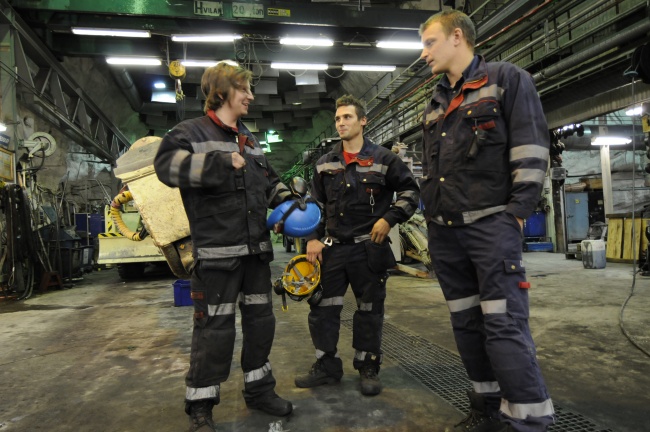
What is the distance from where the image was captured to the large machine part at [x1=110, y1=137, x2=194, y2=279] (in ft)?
8.66

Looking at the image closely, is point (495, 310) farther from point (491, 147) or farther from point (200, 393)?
point (200, 393)

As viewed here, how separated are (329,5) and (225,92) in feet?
26.3

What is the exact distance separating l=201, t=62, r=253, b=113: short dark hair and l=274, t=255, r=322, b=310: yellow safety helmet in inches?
39.9

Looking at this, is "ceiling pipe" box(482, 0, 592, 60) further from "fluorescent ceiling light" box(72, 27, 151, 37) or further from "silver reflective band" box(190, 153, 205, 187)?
"fluorescent ceiling light" box(72, 27, 151, 37)

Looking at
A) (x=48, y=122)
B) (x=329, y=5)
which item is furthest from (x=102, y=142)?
(x=329, y=5)

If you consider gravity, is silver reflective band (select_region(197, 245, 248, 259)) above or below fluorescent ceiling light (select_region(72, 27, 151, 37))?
below

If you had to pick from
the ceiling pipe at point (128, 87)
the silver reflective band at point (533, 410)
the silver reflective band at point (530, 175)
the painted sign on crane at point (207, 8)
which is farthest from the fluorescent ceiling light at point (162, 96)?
the silver reflective band at point (533, 410)

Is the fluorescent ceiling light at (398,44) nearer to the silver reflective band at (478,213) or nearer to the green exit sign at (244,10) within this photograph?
→ the green exit sign at (244,10)

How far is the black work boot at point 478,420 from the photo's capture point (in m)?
1.75

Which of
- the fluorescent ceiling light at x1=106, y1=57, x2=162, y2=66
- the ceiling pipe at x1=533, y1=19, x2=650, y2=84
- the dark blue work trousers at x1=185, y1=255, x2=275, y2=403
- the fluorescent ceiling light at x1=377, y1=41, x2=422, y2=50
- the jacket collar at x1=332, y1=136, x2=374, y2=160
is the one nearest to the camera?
the dark blue work trousers at x1=185, y1=255, x2=275, y2=403

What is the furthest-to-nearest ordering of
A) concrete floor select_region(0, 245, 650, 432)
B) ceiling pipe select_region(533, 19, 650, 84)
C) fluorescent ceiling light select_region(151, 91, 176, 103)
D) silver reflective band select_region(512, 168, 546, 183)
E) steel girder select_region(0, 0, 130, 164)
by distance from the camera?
fluorescent ceiling light select_region(151, 91, 176, 103), steel girder select_region(0, 0, 130, 164), ceiling pipe select_region(533, 19, 650, 84), concrete floor select_region(0, 245, 650, 432), silver reflective band select_region(512, 168, 546, 183)

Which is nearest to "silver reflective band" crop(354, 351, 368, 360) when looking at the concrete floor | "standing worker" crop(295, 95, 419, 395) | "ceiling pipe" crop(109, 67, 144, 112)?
"standing worker" crop(295, 95, 419, 395)

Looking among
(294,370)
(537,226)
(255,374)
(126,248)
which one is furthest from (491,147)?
(537,226)

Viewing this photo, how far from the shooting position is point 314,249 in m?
2.48
